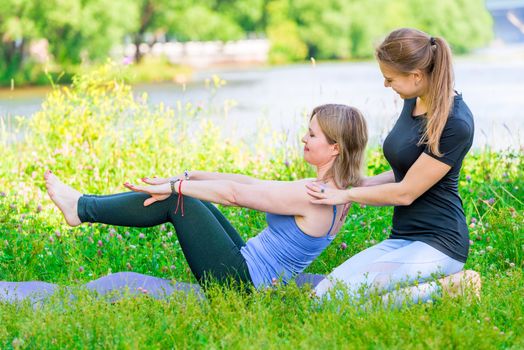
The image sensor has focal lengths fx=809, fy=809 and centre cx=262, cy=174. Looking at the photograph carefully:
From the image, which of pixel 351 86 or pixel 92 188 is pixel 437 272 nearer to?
pixel 92 188

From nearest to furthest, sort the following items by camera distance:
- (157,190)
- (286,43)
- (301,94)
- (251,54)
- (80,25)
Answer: (157,190)
(301,94)
(80,25)
(286,43)
(251,54)

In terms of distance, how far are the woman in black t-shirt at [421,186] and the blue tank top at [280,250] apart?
0.61 feet

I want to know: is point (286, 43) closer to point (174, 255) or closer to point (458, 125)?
point (174, 255)

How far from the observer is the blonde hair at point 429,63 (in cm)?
329

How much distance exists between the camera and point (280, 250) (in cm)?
354

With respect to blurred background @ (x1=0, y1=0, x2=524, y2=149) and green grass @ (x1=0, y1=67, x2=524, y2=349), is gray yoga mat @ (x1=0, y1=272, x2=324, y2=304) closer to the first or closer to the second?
green grass @ (x1=0, y1=67, x2=524, y2=349)

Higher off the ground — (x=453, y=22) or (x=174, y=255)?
(x=453, y=22)

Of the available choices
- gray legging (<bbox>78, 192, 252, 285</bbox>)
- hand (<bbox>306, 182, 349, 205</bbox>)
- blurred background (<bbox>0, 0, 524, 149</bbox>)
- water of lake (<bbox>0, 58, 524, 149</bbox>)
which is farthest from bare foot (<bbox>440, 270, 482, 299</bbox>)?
water of lake (<bbox>0, 58, 524, 149</bbox>)

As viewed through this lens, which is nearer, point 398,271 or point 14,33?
point 398,271

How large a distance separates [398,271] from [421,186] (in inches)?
14.2

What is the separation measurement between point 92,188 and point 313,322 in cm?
323

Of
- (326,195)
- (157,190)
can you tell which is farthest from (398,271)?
(157,190)

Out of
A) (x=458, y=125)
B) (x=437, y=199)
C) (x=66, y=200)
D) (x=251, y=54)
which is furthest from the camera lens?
(x=251, y=54)

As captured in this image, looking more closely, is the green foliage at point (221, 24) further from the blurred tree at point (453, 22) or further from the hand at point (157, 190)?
the hand at point (157, 190)
